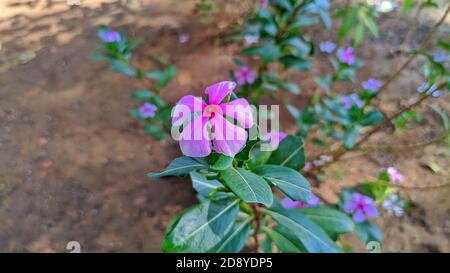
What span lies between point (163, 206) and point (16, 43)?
2105 mm

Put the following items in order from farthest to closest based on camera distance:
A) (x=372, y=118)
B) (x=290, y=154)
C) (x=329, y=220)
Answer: (x=372, y=118) < (x=329, y=220) < (x=290, y=154)

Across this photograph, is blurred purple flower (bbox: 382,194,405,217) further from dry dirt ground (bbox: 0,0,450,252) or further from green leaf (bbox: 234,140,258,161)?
green leaf (bbox: 234,140,258,161)

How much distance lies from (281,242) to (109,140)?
4.59ft

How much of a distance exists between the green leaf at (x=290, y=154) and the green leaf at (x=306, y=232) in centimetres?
19

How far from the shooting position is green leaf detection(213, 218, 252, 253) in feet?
4.28

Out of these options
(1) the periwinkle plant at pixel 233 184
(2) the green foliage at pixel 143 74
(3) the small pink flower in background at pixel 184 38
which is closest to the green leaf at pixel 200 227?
(1) the periwinkle plant at pixel 233 184

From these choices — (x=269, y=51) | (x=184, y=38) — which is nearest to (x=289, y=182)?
(x=269, y=51)

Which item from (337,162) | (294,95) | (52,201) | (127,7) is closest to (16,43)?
(127,7)

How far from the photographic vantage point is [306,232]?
125cm

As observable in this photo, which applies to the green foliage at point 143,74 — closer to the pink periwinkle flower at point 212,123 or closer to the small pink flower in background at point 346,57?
the small pink flower in background at point 346,57

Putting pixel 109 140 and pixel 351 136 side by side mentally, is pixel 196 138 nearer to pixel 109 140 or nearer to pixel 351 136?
pixel 351 136

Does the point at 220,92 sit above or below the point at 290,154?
above

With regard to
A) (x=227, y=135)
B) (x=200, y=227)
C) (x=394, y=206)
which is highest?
(x=227, y=135)

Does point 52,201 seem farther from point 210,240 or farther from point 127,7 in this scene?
point 127,7
